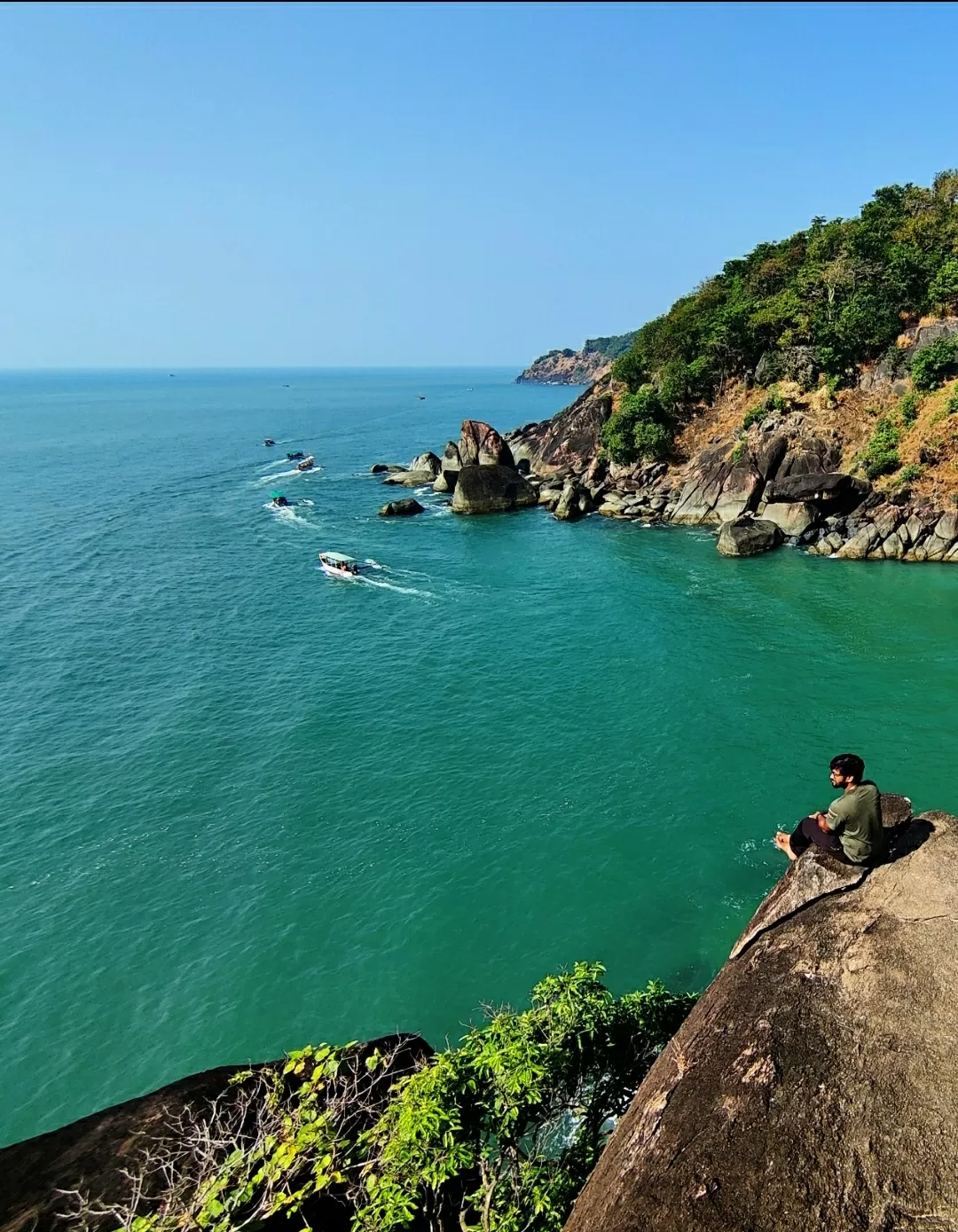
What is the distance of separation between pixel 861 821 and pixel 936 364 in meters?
55.8

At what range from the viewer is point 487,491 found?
66750 mm

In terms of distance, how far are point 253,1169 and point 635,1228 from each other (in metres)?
4.73

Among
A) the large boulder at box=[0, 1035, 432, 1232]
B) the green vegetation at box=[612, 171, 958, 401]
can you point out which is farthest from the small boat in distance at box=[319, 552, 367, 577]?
the large boulder at box=[0, 1035, 432, 1232]

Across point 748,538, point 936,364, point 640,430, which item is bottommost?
point 748,538

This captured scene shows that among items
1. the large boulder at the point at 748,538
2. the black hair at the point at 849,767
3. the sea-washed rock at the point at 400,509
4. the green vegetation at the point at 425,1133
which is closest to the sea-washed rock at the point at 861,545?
the large boulder at the point at 748,538

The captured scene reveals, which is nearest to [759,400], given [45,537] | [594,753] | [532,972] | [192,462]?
[594,753]

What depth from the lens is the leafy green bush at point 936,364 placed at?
5100 cm

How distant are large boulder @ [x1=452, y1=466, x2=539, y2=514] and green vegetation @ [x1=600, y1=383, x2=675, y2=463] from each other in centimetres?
1051

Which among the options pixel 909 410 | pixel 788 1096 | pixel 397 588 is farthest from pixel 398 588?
pixel 788 1096

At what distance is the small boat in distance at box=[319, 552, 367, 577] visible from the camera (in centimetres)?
4856

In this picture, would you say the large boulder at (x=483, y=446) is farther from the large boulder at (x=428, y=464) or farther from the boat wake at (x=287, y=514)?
the boat wake at (x=287, y=514)

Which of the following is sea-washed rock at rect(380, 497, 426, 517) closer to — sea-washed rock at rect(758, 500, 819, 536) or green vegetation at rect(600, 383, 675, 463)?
green vegetation at rect(600, 383, 675, 463)

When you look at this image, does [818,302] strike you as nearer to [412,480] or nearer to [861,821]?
[412,480]

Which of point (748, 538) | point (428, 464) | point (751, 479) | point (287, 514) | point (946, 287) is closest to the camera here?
point (748, 538)
